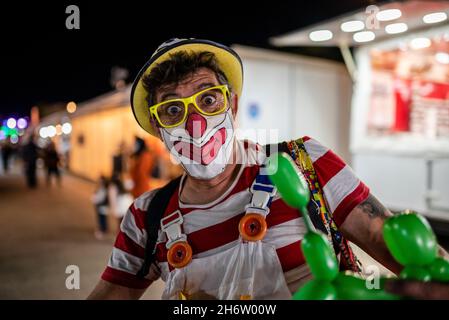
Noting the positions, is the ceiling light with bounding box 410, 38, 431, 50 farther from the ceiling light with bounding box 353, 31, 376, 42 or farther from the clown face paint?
the clown face paint

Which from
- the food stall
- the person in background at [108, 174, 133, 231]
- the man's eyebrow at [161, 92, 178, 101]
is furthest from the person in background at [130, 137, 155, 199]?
the man's eyebrow at [161, 92, 178, 101]

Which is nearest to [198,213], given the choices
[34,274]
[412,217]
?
[412,217]

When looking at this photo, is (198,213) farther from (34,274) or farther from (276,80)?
(276,80)

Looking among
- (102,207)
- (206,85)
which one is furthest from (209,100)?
(102,207)

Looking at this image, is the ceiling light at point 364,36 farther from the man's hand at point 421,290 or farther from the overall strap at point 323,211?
the man's hand at point 421,290

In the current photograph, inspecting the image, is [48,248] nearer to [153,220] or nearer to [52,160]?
[153,220]

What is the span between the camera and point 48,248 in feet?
22.7

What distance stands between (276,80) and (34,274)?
548 cm

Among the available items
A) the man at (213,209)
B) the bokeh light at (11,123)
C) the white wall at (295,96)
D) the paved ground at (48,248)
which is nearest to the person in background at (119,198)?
the paved ground at (48,248)

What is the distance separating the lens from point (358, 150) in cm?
859

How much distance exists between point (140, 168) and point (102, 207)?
118 centimetres

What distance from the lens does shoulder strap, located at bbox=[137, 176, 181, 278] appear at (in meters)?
1.56

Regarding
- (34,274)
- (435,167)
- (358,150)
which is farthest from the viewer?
(358,150)

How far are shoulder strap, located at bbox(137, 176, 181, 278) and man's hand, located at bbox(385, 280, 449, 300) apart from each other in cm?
86
